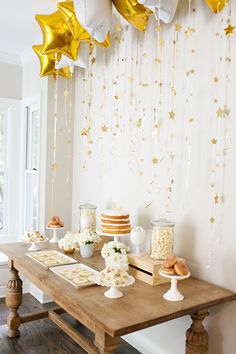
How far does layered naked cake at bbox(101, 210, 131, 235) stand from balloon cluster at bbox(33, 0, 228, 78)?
1.15 meters

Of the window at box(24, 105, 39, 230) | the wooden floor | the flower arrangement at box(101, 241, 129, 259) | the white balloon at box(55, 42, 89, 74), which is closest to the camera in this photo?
the flower arrangement at box(101, 241, 129, 259)

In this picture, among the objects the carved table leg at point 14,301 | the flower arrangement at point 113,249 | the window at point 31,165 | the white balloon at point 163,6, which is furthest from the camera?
the window at point 31,165

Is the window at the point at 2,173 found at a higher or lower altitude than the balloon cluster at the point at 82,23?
lower

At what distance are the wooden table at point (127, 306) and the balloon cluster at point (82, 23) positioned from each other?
1.51 meters

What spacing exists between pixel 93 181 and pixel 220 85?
1545mm

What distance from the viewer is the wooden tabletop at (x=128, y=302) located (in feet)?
4.99

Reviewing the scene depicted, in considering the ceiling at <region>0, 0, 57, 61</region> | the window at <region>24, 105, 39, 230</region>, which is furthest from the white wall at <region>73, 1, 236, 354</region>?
the window at <region>24, 105, 39, 230</region>

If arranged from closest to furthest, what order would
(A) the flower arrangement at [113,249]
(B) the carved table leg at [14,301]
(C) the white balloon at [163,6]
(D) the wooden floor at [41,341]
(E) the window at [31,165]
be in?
(C) the white balloon at [163,6]
(A) the flower arrangement at [113,249]
(D) the wooden floor at [41,341]
(B) the carved table leg at [14,301]
(E) the window at [31,165]

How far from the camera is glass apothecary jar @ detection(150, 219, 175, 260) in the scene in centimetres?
209

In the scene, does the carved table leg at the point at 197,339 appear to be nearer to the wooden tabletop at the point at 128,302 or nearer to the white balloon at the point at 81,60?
the wooden tabletop at the point at 128,302

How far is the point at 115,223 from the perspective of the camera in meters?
2.38

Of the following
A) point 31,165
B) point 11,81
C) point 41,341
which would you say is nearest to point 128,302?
point 41,341

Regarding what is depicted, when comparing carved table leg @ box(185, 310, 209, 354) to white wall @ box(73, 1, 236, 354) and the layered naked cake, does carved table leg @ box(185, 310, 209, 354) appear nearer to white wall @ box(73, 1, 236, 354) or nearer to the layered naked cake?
white wall @ box(73, 1, 236, 354)

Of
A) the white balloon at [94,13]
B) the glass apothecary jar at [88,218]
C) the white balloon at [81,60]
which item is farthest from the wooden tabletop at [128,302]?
the white balloon at [81,60]
